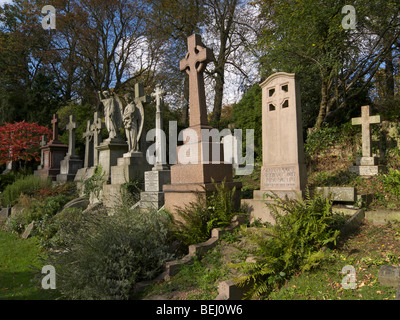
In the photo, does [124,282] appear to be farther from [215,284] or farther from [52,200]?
[52,200]

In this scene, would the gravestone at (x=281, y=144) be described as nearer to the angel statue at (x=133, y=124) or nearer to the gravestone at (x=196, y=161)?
the gravestone at (x=196, y=161)

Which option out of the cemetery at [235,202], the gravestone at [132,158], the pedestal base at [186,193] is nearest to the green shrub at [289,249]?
the cemetery at [235,202]

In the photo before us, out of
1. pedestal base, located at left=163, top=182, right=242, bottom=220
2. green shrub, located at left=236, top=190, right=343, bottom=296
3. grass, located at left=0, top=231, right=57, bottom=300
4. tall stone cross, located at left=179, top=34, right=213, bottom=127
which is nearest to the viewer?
green shrub, located at left=236, top=190, right=343, bottom=296

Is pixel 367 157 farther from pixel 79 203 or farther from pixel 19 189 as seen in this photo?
pixel 19 189

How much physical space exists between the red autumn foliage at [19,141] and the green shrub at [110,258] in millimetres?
13823

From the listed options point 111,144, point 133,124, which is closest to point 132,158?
point 133,124

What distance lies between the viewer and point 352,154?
33.7ft

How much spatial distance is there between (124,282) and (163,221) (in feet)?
5.43

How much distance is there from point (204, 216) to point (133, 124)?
5.78m

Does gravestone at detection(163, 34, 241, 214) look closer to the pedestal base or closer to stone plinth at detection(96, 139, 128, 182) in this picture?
the pedestal base

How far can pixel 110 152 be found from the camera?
1088 centimetres

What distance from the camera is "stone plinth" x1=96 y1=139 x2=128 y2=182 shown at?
35.4ft

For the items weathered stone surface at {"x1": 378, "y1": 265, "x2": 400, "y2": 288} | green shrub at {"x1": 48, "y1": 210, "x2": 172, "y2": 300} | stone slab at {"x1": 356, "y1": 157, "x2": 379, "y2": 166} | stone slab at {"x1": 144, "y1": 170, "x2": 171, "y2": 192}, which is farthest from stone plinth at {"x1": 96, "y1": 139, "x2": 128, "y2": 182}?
weathered stone surface at {"x1": 378, "y1": 265, "x2": 400, "y2": 288}
